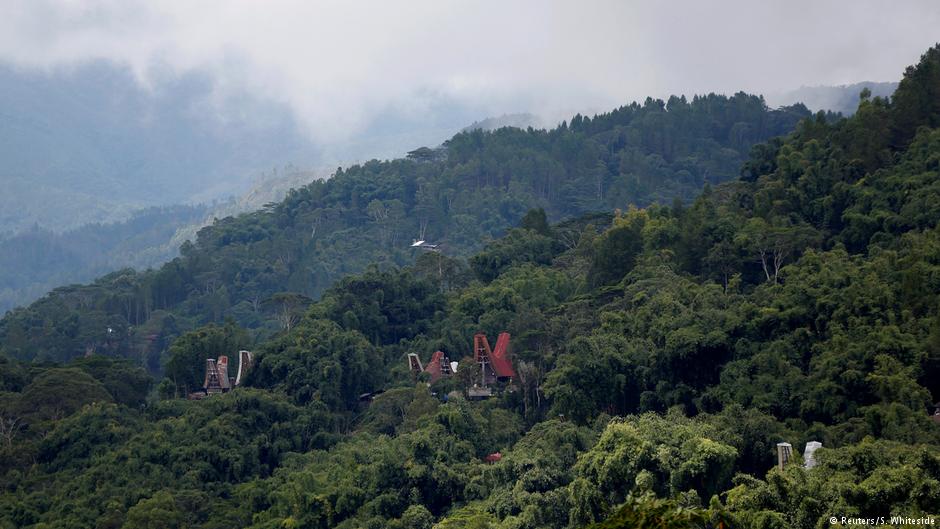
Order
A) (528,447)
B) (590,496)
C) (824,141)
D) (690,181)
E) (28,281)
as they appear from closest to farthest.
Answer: (590,496)
(528,447)
(824,141)
(690,181)
(28,281)

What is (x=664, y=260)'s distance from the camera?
118 feet

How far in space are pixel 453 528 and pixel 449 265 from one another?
78.0 ft

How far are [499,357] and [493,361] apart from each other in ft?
0.77

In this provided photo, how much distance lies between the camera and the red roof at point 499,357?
111 ft

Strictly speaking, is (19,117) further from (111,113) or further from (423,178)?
(423,178)

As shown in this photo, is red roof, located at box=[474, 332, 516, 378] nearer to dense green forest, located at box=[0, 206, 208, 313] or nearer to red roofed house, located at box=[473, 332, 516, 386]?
red roofed house, located at box=[473, 332, 516, 386]

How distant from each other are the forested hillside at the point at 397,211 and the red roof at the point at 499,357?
1919cm

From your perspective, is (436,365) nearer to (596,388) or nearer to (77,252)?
(596,388)

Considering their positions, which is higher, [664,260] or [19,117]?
[19,117]

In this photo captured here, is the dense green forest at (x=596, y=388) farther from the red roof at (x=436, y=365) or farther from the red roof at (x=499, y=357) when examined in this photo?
the red roof at (x=436, y=365)

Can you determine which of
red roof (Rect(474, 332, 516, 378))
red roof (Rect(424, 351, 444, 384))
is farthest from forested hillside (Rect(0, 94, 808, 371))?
red roof (Rect(474, 332, 516, 378))

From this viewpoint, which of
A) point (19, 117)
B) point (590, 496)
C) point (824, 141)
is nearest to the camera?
point (590, 496)

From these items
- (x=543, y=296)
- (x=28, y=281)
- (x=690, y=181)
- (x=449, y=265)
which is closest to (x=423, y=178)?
(x=690, y=181)

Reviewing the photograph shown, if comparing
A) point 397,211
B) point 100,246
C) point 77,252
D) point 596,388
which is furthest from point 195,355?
point 100,246
